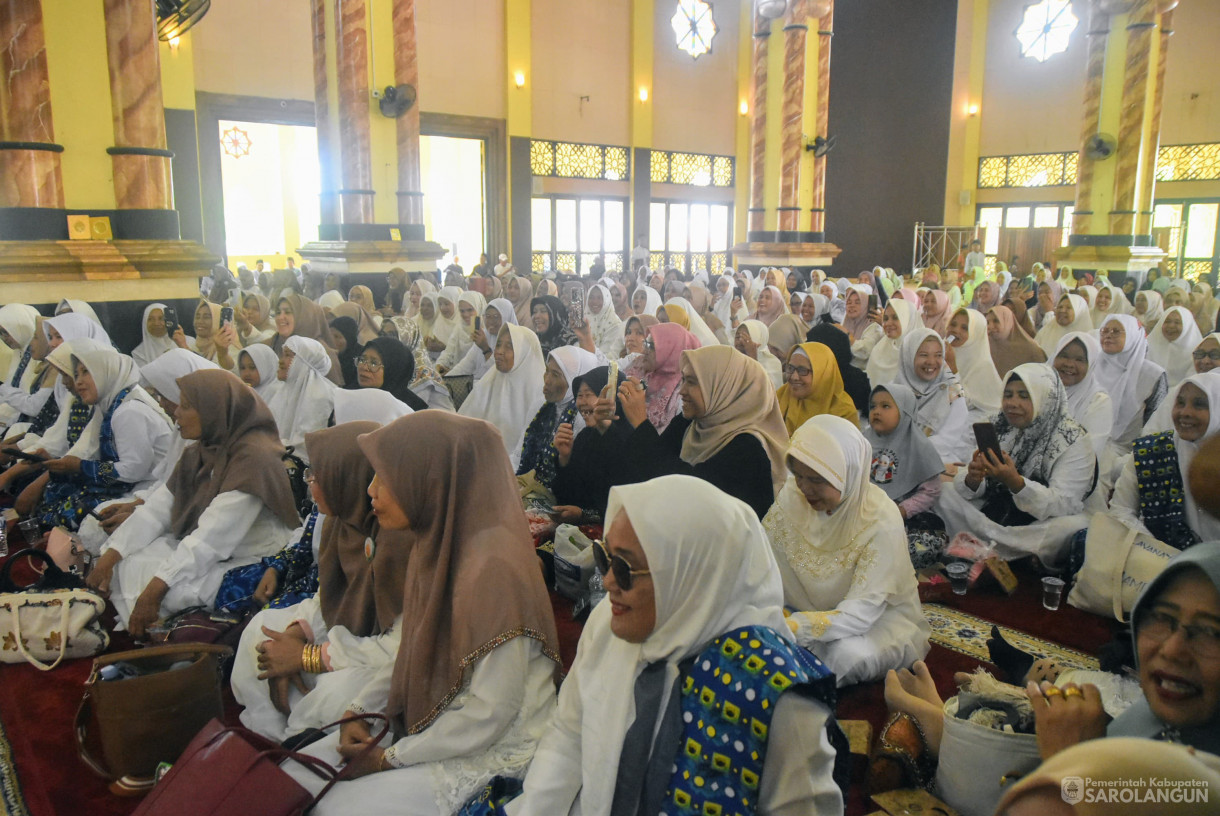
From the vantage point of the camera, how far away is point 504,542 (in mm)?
1763

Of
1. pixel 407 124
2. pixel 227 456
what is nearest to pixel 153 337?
pixel 227 456

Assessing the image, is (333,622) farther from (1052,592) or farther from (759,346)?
(759,346)

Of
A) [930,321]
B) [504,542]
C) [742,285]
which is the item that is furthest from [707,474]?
[742,285]

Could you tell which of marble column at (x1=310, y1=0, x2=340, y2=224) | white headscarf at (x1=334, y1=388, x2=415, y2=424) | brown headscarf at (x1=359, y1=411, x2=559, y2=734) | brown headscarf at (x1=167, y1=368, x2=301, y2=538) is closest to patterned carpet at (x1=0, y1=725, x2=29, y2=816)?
brown headscarf at (x1=167, y1=368, x2=301, y2=538)

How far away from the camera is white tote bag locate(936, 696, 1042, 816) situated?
1.80m

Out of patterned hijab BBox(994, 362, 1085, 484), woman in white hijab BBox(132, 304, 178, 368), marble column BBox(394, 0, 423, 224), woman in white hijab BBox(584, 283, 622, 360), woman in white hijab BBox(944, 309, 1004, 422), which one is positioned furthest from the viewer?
marble column BBox(394, 0, 423, 224)

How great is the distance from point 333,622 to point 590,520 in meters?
1.58

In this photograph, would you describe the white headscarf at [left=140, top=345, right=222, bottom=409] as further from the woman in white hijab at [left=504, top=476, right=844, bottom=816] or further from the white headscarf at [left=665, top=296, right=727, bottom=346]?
the white headscarf at [left=665, top=296, right=727, bottom=346]

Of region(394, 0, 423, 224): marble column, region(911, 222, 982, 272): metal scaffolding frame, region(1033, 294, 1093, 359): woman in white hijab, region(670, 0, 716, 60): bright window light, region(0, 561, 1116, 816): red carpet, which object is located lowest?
region(0, 561, 1116, 816): red carpet

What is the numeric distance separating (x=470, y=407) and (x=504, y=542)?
10.7 ft

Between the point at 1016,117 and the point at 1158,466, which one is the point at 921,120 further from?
the point at 1158,466

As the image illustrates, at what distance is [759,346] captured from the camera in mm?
5848

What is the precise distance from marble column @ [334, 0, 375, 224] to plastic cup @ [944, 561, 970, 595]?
7325 mm

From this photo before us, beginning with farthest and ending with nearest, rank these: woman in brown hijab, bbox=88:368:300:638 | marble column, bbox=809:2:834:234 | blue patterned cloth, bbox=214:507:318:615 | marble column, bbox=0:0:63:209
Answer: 1. marble column, bbox=809:2:834:234
2. marble column, bbox=0:0:63:209
3. woman in brown hijab, bbox=88:368:300:638
4. blue patterned cloth, bbox=214:507:318:615
